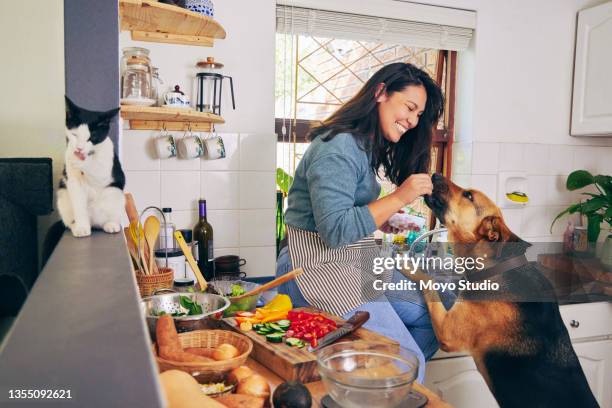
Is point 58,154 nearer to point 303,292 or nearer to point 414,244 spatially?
point 303,292

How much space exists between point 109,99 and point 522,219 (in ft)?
7.16

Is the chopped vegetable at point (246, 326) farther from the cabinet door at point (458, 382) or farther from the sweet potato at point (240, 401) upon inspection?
the cabinet door at point (458, 382)

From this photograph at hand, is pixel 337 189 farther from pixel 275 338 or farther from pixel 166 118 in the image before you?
pixel 166 118

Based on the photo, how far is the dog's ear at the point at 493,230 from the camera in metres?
1.87

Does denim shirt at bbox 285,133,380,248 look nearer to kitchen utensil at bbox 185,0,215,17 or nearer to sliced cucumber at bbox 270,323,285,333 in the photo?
sliced cucumber at bbox 270,323,285,333

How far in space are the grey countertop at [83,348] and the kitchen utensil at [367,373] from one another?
37 cm

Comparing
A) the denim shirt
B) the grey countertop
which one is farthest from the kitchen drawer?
the grey countertop

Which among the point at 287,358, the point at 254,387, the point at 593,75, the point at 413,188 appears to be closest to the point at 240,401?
the point at 254,387

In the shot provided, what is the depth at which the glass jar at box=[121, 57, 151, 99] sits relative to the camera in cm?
172

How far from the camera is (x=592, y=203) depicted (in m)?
2.47

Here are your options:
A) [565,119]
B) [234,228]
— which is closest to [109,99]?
[234,228]

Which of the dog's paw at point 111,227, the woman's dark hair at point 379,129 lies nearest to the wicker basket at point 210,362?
the dog's paw at point 111,227

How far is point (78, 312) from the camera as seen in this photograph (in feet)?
1.14

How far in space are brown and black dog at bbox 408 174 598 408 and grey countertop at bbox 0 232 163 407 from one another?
4.63 feet
